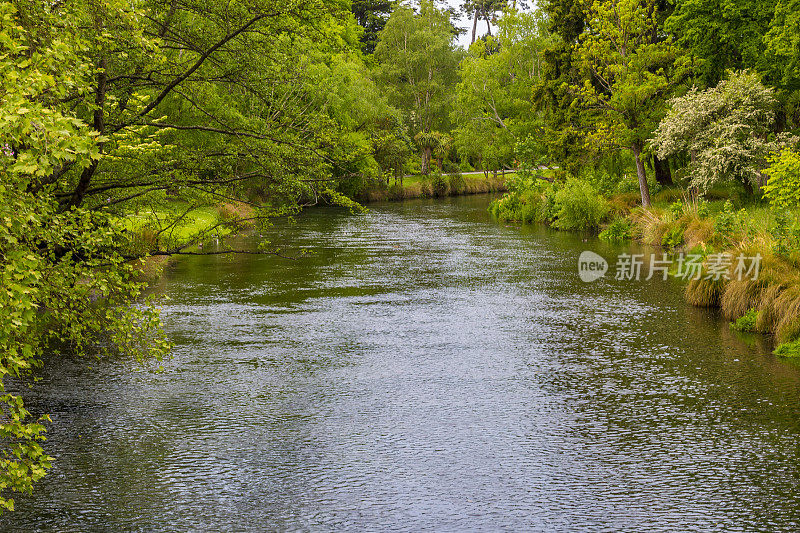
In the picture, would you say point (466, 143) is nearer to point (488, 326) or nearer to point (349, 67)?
point (349, 67)

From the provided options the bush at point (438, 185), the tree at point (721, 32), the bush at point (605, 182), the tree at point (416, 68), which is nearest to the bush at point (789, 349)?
the tree at point (721, 32)

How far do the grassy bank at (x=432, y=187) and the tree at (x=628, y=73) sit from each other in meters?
24.8

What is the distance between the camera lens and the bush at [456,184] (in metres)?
67.1

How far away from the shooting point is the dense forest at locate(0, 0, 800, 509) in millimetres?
6719

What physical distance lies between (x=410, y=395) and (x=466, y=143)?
55492 millimetres

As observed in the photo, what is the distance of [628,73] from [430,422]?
27731mm

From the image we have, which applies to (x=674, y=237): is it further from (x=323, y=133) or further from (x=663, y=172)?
(x=323, y=133)

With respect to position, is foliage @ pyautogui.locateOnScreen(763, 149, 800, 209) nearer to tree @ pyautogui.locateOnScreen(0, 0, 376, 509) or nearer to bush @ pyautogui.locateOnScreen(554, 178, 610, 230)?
tree @ pyautogui.locateOnScreen(0, 0, 376, 509)

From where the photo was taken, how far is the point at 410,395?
39.6 ft

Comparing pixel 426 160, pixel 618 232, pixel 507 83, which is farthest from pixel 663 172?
pixel 426 160

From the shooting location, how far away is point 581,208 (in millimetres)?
36031

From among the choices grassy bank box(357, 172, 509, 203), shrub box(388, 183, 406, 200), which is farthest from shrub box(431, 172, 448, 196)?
shrub box(388, 183, 406, 200)

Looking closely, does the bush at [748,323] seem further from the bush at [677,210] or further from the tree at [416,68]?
the tree at [416,68]

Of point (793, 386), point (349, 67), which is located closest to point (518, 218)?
point (349, 67)
